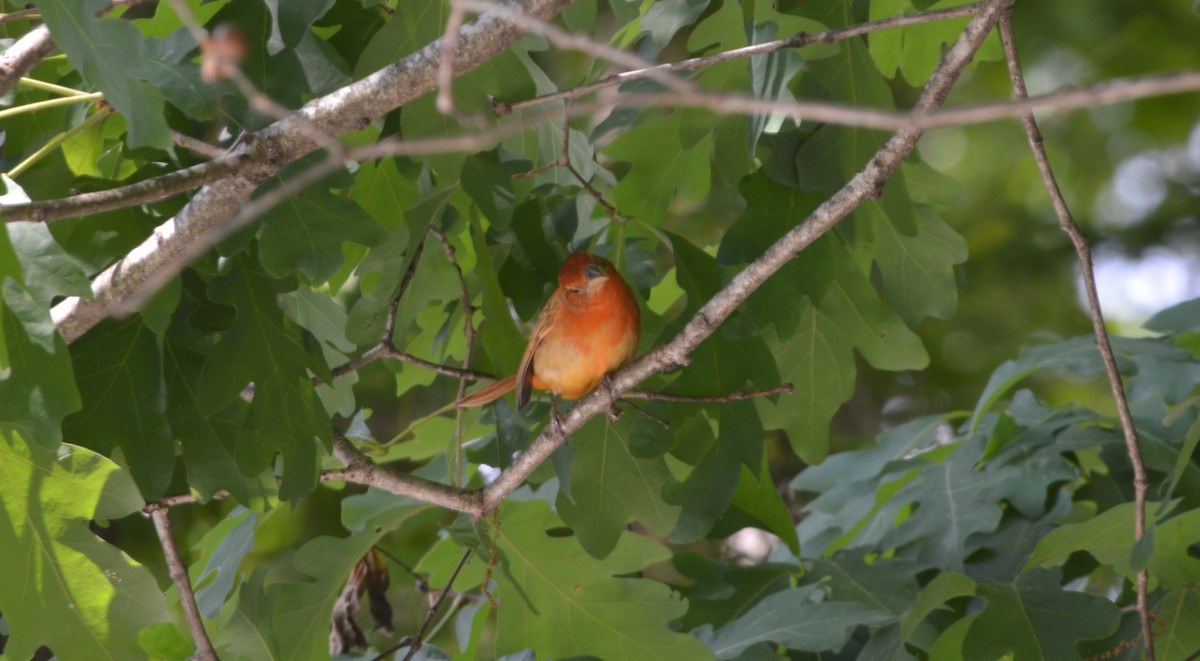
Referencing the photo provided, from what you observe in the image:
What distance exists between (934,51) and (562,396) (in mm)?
1232

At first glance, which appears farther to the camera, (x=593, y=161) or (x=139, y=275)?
(x=593, y=161)

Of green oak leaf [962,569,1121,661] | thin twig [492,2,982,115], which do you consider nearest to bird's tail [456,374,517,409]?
thin twig [492,2,982,115]

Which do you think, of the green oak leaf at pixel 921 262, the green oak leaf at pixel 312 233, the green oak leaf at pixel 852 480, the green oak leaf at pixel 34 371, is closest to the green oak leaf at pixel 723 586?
the green oak leaf at pixel 852 480

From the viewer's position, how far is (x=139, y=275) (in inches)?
78.0

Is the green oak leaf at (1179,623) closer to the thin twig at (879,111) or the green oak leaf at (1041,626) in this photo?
the green oak leaf at (1041,626)

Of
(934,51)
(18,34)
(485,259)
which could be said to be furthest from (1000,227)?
(18,34)

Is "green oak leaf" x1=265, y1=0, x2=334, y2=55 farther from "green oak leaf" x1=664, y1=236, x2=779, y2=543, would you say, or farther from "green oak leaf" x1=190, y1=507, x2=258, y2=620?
"green oak leaf" x1=190, y1=507, x2=258, y2=620

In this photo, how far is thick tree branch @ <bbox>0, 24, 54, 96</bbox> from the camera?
177cm

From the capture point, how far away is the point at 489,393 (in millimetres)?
2754

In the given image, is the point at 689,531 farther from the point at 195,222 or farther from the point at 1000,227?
the point at 1000,227

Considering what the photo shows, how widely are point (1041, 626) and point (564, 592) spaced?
1125 mm

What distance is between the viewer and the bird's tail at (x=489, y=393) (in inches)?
106

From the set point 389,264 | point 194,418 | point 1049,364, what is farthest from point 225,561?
point 1049,364

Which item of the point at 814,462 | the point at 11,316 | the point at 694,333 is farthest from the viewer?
the point at 814,462
